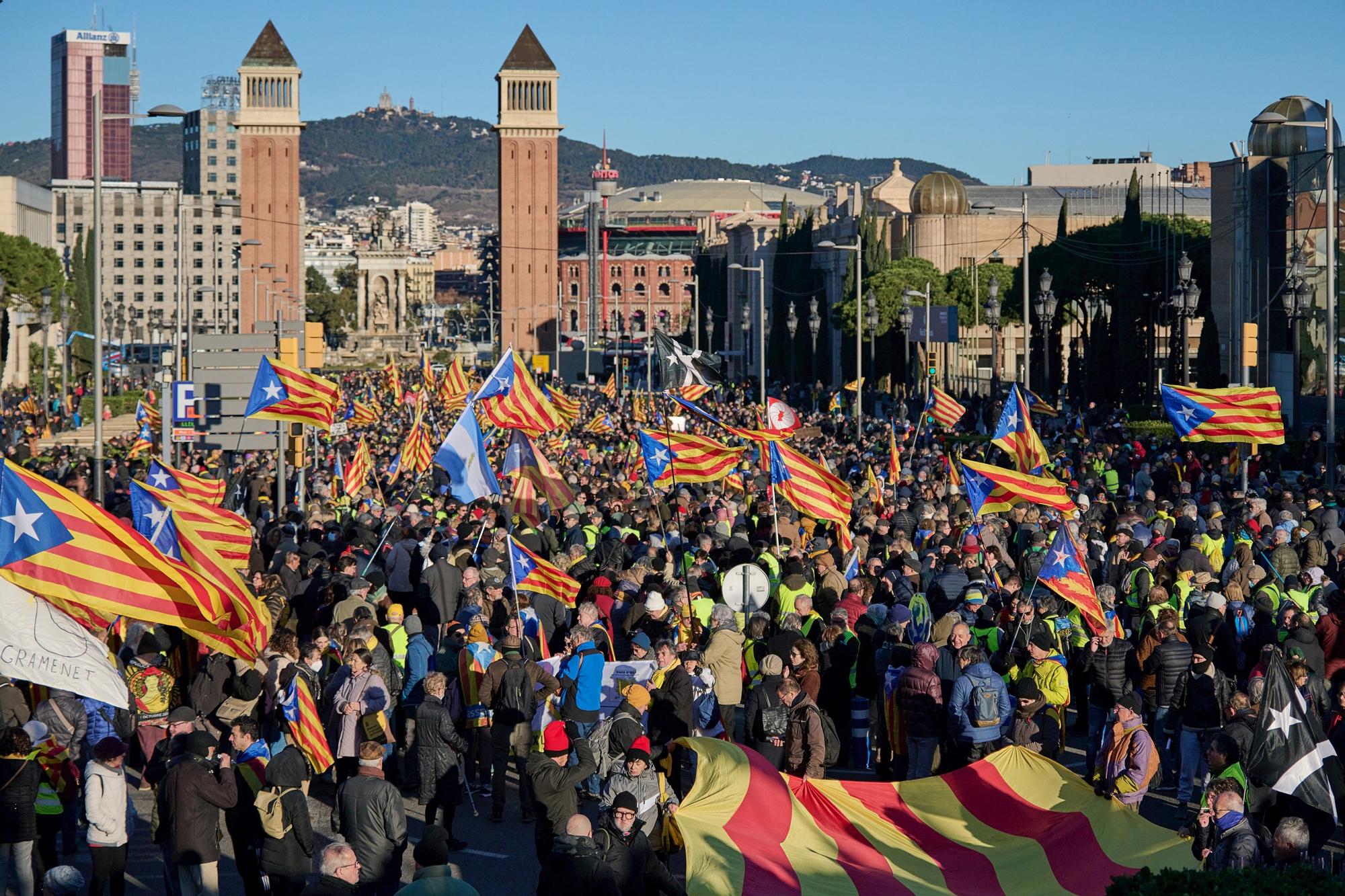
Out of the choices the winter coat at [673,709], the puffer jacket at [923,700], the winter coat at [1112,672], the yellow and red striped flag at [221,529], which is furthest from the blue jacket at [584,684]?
the yellow and red striped flag at [221,529]

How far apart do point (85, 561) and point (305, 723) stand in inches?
75.6

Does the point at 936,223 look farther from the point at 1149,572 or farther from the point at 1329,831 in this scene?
the point at 1329,831

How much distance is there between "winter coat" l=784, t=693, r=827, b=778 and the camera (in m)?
11.8

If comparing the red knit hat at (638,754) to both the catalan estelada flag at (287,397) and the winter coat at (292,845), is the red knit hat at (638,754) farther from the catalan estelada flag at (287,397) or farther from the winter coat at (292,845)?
the catalan estelada flag at (287,397)

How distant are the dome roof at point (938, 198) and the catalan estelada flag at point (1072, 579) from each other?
74.8 m

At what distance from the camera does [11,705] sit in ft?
38.1

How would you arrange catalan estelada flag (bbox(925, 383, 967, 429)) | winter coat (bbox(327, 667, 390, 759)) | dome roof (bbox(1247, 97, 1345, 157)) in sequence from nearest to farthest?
winter coat (bbox(327, 667, 390, 759))
catalan estelada flag (bbox(925, 383, 967, 429))
dome roof (bbox(1247, 97, 1345, 157))

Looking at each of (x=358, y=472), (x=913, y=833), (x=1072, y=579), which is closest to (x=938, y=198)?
(x=358, y=472)

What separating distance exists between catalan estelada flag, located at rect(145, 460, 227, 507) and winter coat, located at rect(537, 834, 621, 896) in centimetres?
1317

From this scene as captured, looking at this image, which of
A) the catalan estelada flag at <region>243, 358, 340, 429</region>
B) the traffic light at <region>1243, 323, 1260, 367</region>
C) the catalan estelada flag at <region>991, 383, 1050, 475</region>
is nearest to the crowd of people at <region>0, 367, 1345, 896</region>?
the catalan estelada flag at <region>991, 383, 1050, 475</region>

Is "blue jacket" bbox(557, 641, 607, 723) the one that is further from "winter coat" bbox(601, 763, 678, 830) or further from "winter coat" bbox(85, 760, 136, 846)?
"winter coat" bbox(85, 760, 136, 846)

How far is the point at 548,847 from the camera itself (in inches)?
428

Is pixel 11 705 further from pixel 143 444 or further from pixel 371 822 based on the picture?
pixel 143 444

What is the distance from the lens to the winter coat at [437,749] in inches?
465
